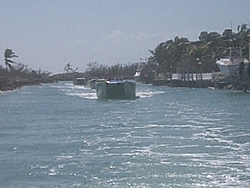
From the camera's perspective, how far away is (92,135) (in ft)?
81.4

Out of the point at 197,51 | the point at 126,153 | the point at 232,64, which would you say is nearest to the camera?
the point at 126,153

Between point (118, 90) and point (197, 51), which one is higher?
point (197, 51)

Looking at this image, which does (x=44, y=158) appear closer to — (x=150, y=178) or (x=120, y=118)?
(x=150, y=178)

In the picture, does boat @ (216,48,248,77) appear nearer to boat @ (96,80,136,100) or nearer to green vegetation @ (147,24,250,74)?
green vegetation @ (147,24,250,74)

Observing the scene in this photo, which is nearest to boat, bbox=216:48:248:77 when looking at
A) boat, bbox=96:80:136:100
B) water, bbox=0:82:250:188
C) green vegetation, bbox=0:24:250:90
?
green vegetation, bbox=0:24:250:90

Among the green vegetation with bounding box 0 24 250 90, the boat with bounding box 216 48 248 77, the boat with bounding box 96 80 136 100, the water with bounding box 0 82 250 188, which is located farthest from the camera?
the green vegetation with bounding box 0 24 250 90

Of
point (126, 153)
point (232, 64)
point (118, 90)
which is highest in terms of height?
point (232, 64)

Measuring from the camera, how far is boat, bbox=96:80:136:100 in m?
53.3

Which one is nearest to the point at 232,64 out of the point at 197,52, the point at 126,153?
the point at 197,52

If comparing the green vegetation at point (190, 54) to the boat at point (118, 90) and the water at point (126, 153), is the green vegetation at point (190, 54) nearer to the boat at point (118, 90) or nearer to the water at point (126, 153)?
the boat at point (118, 90)

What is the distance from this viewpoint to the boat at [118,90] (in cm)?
5328

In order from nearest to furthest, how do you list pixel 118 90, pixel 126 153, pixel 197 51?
pixel 126 153, pixel 118 90, pixel 197 51

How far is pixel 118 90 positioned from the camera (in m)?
53.4

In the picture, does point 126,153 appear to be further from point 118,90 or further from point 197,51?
point 197,51
